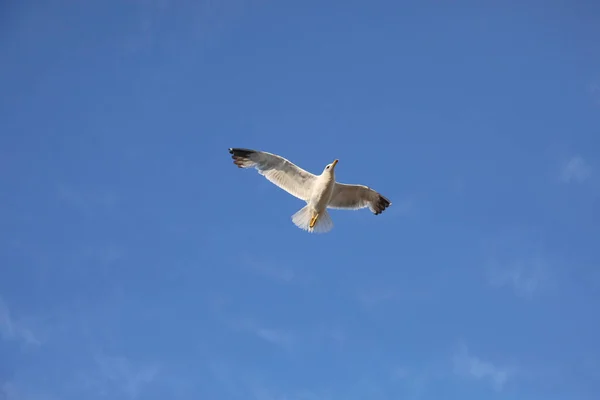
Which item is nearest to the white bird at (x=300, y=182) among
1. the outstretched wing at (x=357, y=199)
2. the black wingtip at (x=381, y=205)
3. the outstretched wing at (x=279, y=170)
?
the outstretched wing at (x=279, y=170)

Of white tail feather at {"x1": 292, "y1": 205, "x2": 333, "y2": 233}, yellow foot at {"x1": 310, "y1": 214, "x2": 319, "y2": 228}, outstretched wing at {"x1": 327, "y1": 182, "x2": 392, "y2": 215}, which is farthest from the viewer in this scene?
outstretched wing at {"x1": 327, "y1": 182, "x2": 392, "y2": 215}

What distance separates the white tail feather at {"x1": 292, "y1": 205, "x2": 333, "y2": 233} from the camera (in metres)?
23.8

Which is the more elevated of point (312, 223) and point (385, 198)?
point (385, 198)

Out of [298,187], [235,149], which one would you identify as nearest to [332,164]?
[298,187]

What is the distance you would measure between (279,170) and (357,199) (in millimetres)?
2451

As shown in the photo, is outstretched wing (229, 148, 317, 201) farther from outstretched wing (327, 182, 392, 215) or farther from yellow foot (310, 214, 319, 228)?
outstretched wing (327, 182, 392, 215)

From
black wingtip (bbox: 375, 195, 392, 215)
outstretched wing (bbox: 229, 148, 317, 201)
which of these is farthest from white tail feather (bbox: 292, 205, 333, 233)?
black wingtip (bbox: 375, 195, 392, 215)

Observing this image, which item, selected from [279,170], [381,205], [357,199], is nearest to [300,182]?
[279,170]

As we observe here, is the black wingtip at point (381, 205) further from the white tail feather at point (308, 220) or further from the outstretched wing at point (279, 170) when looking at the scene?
the outstretched wing at point (279, 170)

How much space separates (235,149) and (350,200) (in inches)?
140

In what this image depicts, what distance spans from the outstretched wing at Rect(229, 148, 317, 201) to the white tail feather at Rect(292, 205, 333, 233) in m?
0.36

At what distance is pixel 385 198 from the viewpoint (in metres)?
24.8

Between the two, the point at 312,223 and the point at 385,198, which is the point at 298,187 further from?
the point at 385,198

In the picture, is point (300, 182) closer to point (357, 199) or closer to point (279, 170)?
point (279, 170)
